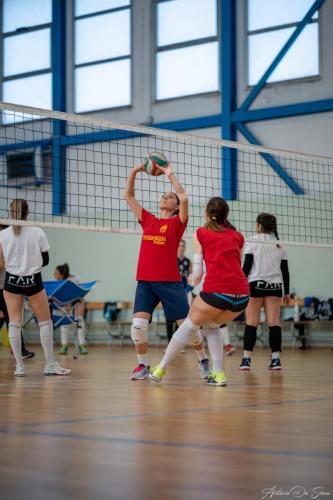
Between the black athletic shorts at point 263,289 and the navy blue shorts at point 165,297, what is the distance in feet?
6.37

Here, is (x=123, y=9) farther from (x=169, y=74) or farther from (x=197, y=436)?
(x=197, y=436)

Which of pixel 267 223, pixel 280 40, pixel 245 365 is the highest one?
pixel 280 40

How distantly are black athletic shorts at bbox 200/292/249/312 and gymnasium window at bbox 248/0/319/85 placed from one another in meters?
11.4

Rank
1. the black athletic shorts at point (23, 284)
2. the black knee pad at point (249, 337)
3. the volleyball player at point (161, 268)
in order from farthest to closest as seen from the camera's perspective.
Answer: the black knee pad at point (249, 337) < the black athletic shorts at point (23, 284) < the volleyball player at point (161, 268)

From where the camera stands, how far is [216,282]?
22.9 feet

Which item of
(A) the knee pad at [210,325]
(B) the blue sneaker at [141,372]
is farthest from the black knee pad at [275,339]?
(A) the knee pad at [210,325]

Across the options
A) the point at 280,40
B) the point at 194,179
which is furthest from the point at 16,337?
the point at 280,40

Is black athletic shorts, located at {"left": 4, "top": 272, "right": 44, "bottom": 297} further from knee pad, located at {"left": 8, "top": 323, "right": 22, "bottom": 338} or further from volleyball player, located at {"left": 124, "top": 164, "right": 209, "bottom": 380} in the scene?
volleyball player, located at {"left": 124, "top": 164, "right": 209, "bottom": 380}

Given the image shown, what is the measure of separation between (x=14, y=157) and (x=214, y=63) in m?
5.61

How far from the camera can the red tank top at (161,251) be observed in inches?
303

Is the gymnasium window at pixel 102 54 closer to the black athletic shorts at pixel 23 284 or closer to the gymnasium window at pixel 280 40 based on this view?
the gymnasium window at pixel 280 40

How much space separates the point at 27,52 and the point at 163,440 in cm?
1896

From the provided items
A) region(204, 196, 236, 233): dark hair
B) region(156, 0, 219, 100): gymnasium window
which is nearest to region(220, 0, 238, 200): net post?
region(156, 0, 219, 100): gymnasium window

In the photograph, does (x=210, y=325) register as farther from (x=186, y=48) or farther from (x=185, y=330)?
(x=186, y=48)
